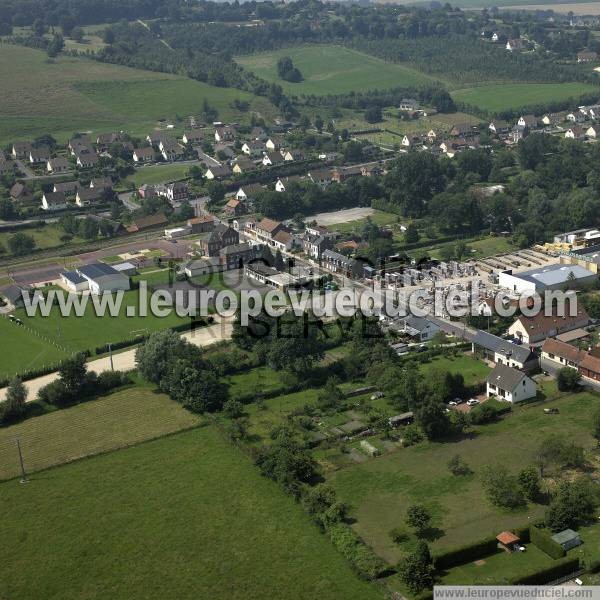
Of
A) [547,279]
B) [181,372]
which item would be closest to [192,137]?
[547,279]

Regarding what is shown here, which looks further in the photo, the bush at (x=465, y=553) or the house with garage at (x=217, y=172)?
the house with garage at (x=217, y=172)

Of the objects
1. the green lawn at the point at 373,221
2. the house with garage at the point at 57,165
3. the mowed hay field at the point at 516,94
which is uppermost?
the mowed hay field at the point at 516,94

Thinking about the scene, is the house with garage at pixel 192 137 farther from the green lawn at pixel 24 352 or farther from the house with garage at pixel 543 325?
the house with garage at pixel 543 325

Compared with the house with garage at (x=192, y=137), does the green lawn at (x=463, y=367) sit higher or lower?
→ lower

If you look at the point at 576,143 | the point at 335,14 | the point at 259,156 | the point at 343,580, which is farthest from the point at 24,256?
the point at 335,14

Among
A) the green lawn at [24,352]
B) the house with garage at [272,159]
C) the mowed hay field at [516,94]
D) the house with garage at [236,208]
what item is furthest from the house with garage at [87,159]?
the mowed hay field at [516,94]

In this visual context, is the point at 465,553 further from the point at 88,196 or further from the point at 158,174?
the point at 158,174
